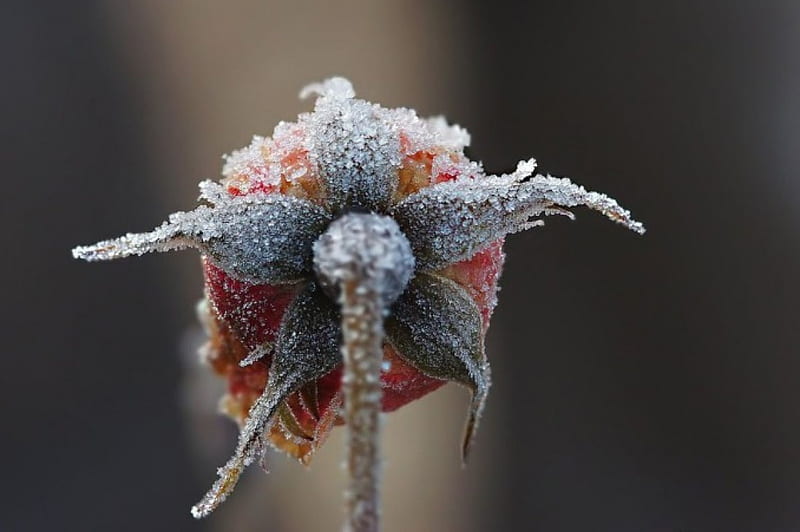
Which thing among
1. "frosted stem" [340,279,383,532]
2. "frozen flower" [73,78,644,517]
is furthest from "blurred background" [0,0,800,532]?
"frosted stem" [340,279,383,532]

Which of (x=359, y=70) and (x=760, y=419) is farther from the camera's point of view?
(x=359, y=70)

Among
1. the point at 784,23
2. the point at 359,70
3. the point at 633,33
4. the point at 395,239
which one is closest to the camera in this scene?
the point at 395,239

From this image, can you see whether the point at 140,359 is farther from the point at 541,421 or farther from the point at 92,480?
the point at 541,421

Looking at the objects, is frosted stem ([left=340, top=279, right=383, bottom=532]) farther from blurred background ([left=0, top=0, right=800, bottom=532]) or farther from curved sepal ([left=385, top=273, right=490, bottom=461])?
blurred background ([left=0, top=0, right=800, bottom=532])

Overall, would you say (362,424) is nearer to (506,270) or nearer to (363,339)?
(363,339)

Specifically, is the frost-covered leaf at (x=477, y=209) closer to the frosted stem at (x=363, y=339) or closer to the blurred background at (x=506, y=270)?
the frosted stem at (x=363, y=339)

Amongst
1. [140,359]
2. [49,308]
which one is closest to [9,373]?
[49,308]
